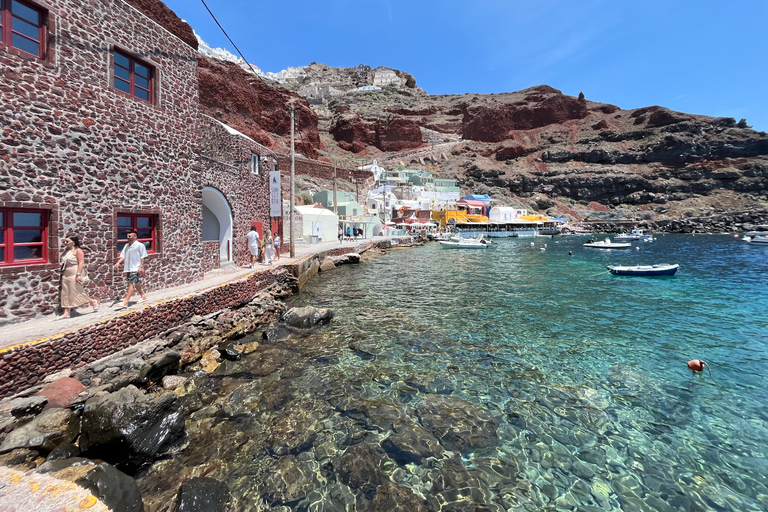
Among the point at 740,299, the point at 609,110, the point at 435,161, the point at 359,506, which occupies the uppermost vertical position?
the point at 609,110

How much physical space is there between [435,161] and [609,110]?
75.4 meters

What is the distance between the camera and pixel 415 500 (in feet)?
13.1

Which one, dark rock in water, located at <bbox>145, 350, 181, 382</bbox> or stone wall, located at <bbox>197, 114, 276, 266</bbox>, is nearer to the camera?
dark rock in water, located at <bbox>145, 350, 181, 382</bbox>

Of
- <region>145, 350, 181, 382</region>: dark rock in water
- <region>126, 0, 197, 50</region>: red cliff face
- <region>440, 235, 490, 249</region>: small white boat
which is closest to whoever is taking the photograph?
<region>145, 350, 181, 382</region>: dark rock in water

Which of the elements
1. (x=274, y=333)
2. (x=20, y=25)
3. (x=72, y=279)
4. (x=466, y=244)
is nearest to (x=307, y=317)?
(x=274, y=333)

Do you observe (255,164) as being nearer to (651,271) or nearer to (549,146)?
(651,271)

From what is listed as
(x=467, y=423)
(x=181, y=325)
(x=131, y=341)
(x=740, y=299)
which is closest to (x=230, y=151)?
(x=181, y=325)

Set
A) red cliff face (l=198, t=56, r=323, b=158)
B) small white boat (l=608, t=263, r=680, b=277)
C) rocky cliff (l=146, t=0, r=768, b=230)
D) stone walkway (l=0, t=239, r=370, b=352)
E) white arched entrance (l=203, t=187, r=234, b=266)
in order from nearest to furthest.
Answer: stone walkway (l=0, t=239, r=370, b=352) < white arched entrance (l=203, t=187, r=234, b=266) < small white boat (l=608, t=263, r=680, b=277) < red cliff face (l=198, t=56, r=323, b=158) < rocky cliff (l=146, t=0, r=768, b=230)

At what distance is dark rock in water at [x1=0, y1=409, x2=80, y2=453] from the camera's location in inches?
164

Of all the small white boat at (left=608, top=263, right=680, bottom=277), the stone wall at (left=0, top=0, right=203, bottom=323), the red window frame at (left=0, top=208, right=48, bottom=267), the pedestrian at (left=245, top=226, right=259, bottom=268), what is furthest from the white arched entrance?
the small white boat at (left=608, top=263, right=680, bottom=277)

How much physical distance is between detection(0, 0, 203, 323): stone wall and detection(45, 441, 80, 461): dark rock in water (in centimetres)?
361

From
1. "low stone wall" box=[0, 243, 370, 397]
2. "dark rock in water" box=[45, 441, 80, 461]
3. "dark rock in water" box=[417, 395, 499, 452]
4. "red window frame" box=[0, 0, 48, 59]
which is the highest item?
"red window frame" box=[0, 0, 48, 59]

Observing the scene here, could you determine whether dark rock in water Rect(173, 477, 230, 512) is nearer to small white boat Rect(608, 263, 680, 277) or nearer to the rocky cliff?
small white boat Rect(608, 263, 680, 277)

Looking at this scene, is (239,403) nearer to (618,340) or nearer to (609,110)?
(618,340)
